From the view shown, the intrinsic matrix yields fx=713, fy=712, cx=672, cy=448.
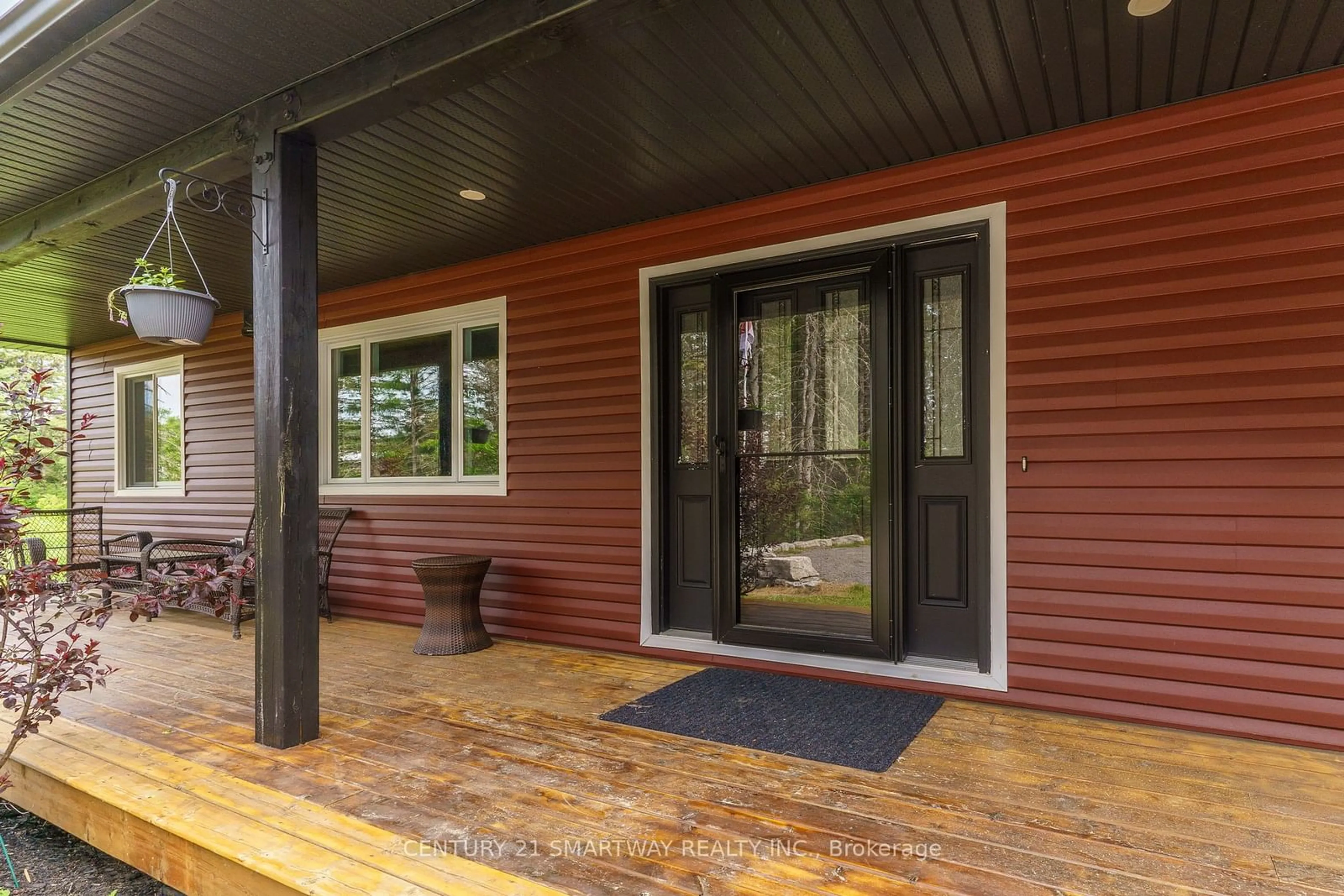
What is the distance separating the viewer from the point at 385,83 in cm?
242

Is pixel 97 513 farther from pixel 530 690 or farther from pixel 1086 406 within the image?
pixel 1086 406

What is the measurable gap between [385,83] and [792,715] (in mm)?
2831

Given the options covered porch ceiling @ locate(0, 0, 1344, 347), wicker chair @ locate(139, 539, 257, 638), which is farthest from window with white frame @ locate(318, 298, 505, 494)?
covered porch ceiling @ locate(0, 0, 1344, 347)

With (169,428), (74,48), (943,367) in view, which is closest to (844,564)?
(943,367)

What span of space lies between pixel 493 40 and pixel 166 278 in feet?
5.12

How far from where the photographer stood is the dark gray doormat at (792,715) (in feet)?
8.57

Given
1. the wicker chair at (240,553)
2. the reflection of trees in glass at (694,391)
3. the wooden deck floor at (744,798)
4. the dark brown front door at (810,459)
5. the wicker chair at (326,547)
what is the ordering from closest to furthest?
the wooden deck floor at (744,798) < the dark brown front door at (810,459) < the reflection of trees in glass at (694,391) < the wicker chair at (240,553) < the wicker chair at (326,547)

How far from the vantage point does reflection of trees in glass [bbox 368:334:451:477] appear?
5066 millimetres

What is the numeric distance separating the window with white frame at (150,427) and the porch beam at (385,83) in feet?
12.6

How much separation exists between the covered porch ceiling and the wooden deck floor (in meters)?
2.29

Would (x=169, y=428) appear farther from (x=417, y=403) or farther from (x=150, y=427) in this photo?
(x=417, y=403)

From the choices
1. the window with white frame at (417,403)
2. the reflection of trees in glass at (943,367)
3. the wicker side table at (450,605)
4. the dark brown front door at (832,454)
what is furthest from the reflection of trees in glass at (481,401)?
the reflection of trees in glass at (943,367)

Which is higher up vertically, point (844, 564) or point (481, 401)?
point (481, 401)

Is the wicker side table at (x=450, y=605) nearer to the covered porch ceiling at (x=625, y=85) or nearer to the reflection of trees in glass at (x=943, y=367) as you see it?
the covered porch ceiling at (x=625, y=85)
